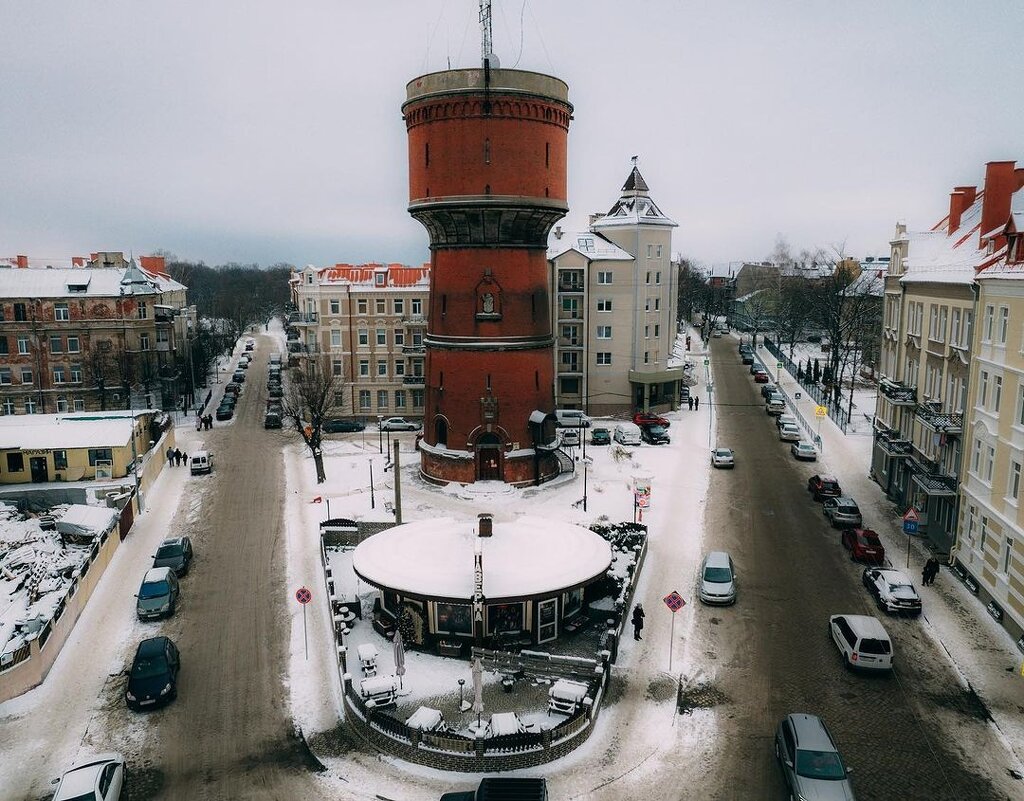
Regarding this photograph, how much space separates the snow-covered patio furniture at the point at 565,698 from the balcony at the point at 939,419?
19.0m

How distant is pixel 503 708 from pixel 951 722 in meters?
11.5

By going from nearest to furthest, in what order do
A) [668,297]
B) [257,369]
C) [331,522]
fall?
[331,522] → [668,297] → [257,369]

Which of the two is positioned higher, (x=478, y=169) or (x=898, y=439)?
(x=478, y=169)

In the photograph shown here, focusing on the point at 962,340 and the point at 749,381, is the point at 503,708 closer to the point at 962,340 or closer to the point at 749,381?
the point at 962,340

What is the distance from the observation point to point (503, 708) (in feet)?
67.7

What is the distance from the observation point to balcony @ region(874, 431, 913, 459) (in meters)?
36.6

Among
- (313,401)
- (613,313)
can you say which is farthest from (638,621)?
(613,313)

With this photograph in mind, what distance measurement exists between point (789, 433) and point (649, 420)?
9.51 metres

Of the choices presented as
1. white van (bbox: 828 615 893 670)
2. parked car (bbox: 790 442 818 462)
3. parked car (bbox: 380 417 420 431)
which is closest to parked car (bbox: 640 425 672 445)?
parked car (bbox: 790 442 818 462)

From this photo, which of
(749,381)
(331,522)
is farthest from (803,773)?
(749,381)

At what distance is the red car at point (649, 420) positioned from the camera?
55138 millimetres

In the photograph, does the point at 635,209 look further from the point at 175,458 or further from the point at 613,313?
the point at 175,458

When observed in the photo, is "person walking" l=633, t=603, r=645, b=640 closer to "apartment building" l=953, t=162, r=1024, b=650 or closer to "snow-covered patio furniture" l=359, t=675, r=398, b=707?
"snow-covered patio furniture" l=359, t=675, r=398, b=707

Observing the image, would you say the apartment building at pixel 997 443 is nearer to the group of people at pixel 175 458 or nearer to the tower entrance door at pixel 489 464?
the tower entrance door at pixel 489 464
